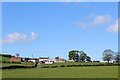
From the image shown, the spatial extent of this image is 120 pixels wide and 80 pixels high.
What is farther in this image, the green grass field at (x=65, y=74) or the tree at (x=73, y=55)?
the tree at (x=73, y=55)

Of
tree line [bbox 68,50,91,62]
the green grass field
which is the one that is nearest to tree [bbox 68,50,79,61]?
tree line [bbox 68,50,91,62]

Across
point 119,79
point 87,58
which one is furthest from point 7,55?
point 119,79

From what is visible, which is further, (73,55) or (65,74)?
(73,55)

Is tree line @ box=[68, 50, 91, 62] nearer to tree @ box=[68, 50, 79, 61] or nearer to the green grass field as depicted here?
tree @ box=[68, 50, 79, 61]

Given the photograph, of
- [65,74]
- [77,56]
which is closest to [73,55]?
[77,56]

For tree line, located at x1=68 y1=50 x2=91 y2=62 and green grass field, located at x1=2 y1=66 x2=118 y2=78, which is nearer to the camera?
green grass field, located at x1=2 y1=66 x2=118 y2=78

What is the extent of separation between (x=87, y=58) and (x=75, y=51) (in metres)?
13.9

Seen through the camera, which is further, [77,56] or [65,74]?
[77,56]

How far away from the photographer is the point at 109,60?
15000 centimetres

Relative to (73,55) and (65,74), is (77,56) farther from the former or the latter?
(65,74)

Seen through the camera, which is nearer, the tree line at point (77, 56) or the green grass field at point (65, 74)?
the green grass field at point (65, 74)

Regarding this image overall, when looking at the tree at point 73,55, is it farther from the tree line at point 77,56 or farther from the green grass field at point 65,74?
the green grass field at point 65,74

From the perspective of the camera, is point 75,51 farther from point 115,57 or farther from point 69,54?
point 115,57

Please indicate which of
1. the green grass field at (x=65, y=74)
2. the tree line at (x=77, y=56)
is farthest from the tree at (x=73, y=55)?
the green grass field at (x=65, y=74)
